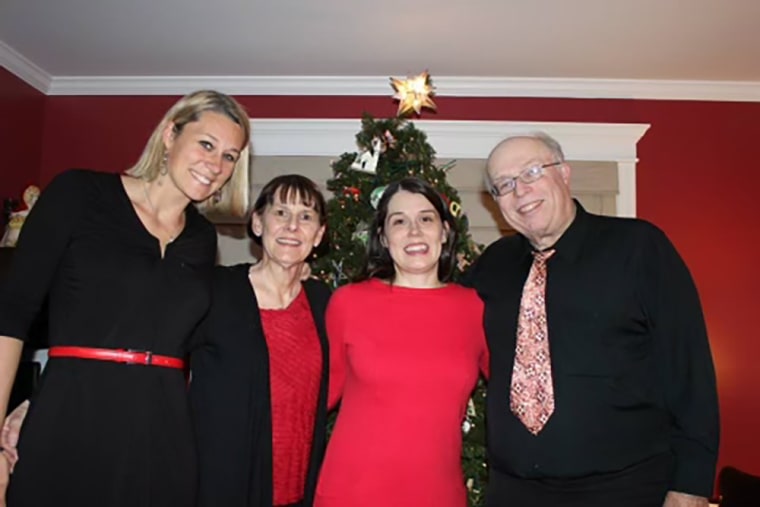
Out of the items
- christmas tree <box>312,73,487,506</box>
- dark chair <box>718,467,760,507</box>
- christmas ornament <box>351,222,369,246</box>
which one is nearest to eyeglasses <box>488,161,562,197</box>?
christmas tree <box>312,73,487,506</box>

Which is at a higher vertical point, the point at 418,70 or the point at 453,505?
the point at 418,70

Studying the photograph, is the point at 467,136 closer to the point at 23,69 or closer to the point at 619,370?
the point at 619,370

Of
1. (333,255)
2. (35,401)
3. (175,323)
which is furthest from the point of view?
(333,255)

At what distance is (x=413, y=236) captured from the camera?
213 centimetres

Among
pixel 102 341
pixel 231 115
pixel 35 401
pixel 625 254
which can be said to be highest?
pixel 231 115

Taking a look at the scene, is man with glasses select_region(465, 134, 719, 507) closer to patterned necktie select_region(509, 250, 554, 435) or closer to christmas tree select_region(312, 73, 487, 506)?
patterned necktie select_region(509, 250, 554, 435)

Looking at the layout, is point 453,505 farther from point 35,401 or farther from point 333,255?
point 333,255

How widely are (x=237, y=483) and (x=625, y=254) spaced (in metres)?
1.39

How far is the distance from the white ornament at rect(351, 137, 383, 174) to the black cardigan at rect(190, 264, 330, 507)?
136 cm

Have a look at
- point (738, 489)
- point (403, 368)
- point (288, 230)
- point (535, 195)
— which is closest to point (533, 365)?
point (403, 368)

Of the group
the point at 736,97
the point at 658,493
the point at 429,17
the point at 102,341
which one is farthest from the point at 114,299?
the point at 736,97

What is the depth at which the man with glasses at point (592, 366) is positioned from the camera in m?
1.83

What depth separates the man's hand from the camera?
1.79m

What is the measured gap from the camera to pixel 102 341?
1624mm
